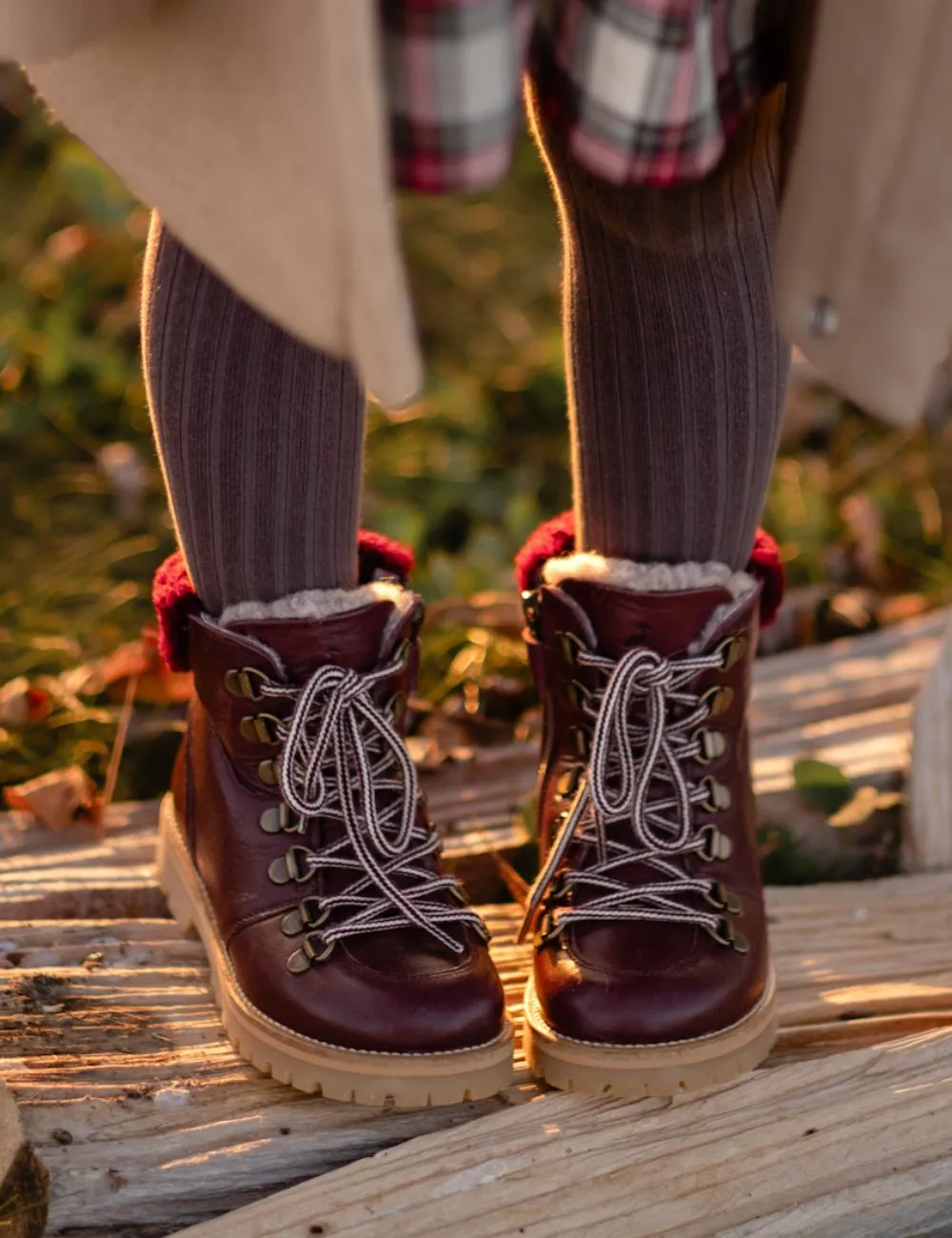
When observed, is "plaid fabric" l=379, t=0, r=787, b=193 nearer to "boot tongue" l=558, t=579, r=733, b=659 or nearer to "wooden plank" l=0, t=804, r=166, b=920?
"boot tongue" l=558, t=579, r=733, b=659

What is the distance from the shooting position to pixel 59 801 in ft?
4.98

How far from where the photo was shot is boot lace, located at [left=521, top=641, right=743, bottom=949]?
1.16 m

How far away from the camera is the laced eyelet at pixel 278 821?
1.17 m

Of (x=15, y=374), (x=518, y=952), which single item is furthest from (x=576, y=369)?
(x=15, y=374)

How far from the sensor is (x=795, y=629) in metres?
2.06

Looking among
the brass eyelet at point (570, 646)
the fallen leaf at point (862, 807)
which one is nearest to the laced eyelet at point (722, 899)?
the brass eyelet at point (570, 646)

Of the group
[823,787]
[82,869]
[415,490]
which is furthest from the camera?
[415,490]

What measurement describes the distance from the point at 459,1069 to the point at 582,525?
0.46 meters

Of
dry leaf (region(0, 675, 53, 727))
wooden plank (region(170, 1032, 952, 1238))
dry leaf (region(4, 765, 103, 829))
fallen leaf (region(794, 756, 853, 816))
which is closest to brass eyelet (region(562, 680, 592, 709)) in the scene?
wooden plank (region(170, 1032, 952, 1238))

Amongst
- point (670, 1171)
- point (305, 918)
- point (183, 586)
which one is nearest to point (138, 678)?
point (183, 586)

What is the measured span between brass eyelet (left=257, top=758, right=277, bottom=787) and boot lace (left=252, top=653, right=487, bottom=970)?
12 millimetres

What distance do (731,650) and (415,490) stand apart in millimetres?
1277

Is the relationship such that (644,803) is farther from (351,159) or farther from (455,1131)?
(351,159)

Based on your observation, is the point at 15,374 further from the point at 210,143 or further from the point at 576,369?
the point at 210,143
